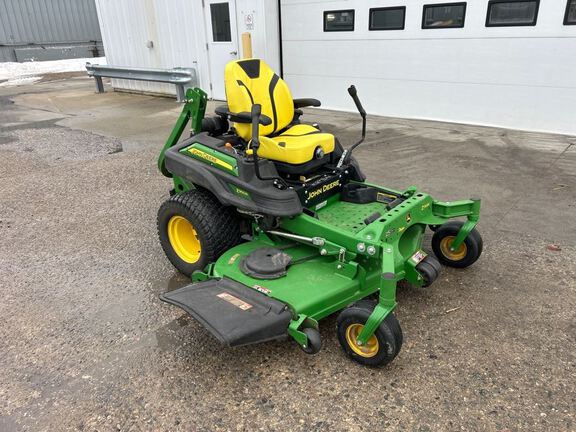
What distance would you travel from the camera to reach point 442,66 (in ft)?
24.7

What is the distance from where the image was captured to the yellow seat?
324 cm

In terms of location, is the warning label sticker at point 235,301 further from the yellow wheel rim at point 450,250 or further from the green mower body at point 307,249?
the yellow wheel rim at point 450,250

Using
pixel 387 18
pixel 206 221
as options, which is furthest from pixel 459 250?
pixel 387 18

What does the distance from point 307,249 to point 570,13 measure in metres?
5.69

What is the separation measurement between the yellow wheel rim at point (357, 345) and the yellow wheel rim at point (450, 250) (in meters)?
1.32

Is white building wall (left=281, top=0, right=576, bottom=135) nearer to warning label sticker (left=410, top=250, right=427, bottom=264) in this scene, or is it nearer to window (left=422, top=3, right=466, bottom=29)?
window (left=422, top=3, right=466, bottom=29)

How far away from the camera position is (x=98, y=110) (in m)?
10.2

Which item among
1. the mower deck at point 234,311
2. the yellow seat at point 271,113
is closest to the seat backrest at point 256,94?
the yellow seat at point 271,113

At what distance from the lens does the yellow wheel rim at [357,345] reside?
8.16ft

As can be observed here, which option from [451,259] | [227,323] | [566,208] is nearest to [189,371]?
[227,323]

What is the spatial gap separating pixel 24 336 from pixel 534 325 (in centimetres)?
315

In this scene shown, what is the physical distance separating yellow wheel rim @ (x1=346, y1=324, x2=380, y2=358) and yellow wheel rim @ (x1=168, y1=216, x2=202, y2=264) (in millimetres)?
1422

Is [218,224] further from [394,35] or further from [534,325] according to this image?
[394,35]

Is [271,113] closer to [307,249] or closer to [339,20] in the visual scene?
[307,249]
